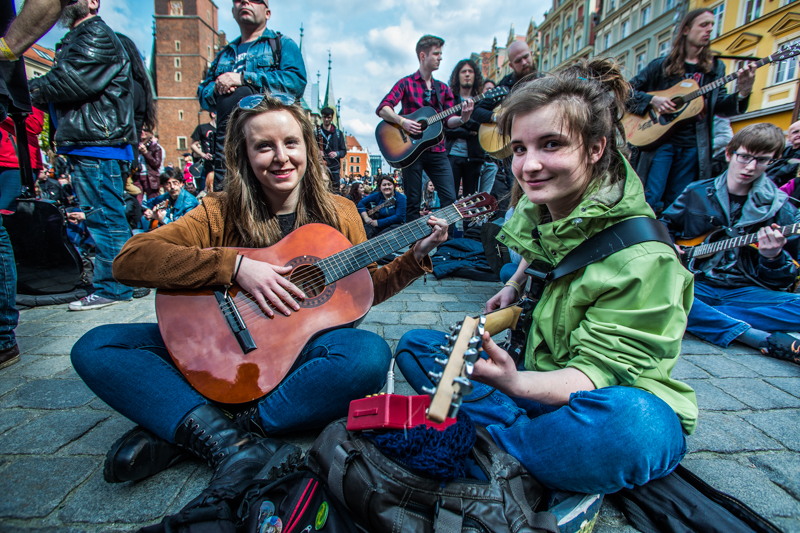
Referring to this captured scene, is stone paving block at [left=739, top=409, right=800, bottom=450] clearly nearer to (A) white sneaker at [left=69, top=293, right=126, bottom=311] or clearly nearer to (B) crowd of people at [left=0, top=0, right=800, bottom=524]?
(B) crowd of people at [left=0, top=0, right=800, bottom=524]

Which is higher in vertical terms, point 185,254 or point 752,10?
point 752,10

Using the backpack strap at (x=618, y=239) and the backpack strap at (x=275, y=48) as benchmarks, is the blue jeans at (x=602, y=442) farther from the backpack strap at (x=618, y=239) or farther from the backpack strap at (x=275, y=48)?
the backpack strap at (x=275, y=48)

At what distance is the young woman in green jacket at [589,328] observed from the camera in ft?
3.27

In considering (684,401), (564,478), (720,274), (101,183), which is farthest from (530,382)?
(101,183)

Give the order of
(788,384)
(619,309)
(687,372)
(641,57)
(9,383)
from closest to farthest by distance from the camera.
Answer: (619,309) < (9,383) < (788,384) < (687,372) < (641,57)

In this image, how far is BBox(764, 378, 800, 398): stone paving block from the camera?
6.69 ft

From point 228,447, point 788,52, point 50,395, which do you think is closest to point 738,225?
point 788,52

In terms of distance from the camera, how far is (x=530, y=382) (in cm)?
101

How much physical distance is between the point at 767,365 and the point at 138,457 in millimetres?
3498

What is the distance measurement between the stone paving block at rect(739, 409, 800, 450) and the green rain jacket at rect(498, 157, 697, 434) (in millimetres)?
878

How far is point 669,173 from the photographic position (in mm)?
4016

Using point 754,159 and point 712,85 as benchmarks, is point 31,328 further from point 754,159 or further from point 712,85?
point 712,85

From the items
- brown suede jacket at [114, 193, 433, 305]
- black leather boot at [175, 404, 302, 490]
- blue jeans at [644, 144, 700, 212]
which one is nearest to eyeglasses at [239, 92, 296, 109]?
brown suede jacket at [114, 193, 433, 305]

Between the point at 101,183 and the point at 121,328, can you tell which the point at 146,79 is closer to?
the point at 101,183
